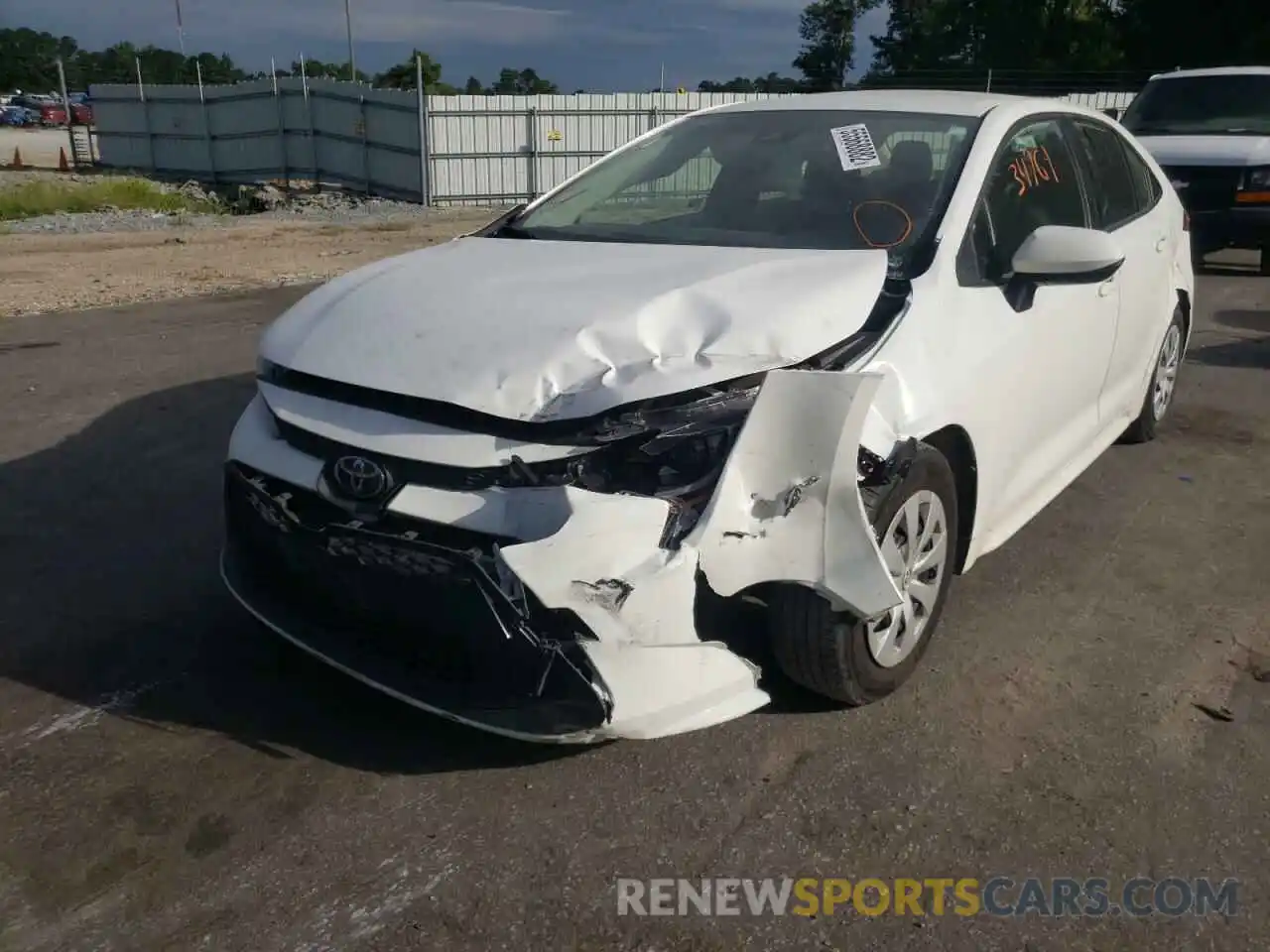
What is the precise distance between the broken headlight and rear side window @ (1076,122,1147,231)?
261cm

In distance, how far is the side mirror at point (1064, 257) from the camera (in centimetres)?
362

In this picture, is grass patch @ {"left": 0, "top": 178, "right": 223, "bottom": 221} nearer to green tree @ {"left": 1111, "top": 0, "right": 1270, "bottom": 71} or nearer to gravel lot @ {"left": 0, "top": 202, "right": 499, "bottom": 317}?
gravel lot @ {"left": 0, "top": 202, "right": 499, "bottom": 317}

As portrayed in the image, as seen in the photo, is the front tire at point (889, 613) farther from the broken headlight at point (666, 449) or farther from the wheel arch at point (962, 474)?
the broken headlight at point (666, 449)

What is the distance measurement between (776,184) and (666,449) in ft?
5.55

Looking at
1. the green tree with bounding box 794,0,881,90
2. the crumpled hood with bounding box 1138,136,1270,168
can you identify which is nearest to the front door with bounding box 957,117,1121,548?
the crumpled hood with bounding box 1138,136,1270,168

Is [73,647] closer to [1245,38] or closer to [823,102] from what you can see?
[823,102]

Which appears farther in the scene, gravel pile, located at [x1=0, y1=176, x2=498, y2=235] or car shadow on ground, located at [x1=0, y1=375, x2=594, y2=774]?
gravel pile, located at [x1=0, y1=176, x2=498, y2=235]

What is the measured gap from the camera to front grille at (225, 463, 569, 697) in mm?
2752

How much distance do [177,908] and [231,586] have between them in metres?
1.04

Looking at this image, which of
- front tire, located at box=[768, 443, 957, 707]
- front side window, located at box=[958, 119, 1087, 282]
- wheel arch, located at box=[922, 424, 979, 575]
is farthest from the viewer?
front side window, located at box=[958, 119, 1087, 282]

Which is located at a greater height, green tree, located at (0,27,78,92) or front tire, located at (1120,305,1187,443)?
front tire, located at (1120,305,1187,443)

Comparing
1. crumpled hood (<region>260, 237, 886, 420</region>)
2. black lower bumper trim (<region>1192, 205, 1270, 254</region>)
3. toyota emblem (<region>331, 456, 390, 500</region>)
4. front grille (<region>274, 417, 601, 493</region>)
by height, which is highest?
crumpled hood (<region>260, 237, 886, 420</region>)

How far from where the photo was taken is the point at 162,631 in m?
3.85

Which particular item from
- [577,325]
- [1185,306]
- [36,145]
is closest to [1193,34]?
[1185,306]
